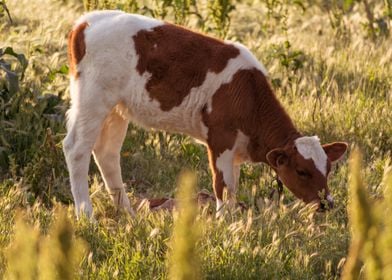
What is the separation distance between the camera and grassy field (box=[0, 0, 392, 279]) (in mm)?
4277

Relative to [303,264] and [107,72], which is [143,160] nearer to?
[107,72]

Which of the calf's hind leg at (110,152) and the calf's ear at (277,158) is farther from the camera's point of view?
the calf's hind leg at (110,152)

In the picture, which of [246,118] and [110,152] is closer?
[246,118]

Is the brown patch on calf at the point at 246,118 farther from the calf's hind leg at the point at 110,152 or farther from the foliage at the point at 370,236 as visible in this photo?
the foliage at the point at 370,236

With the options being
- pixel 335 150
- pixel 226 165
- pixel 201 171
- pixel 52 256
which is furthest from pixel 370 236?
pixel 201 171

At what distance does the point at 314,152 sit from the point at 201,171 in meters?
1.64

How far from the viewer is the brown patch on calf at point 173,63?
593 centimetres

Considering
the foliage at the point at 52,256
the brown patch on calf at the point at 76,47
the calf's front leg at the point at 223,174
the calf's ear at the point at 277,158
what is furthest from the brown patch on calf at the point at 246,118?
the foliage at the point at 52,256

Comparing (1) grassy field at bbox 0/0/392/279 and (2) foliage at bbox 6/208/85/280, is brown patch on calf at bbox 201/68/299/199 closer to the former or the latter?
(1) grassy field at bbox 0/0/392/279

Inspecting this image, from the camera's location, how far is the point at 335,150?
6.07 m

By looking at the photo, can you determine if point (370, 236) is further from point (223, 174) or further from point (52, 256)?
point (223, 174)

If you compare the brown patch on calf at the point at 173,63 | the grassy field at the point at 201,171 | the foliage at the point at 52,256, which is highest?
the foliage at the point at 52,256

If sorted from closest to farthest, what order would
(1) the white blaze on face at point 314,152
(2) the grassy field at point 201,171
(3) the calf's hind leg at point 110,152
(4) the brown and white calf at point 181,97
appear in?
1. (2) the grassy field at point 201,171
2. (1) the white blaze on face at point 314,152
3. (4) the brown and white calf at point 181,97
4. (3) the calf's hind leg at point 110,152

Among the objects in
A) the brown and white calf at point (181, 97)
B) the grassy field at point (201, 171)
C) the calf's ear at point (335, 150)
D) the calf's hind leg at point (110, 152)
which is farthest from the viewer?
the calf's hind leg at point (110, 152)
